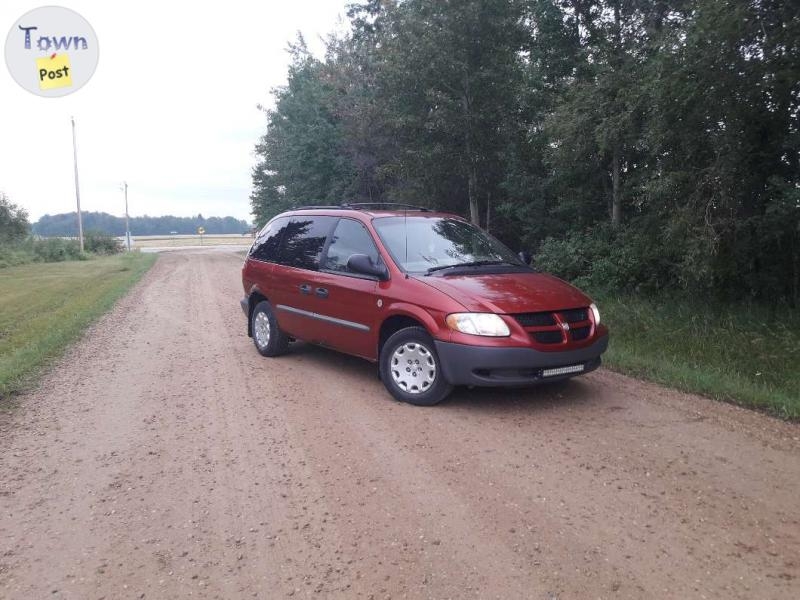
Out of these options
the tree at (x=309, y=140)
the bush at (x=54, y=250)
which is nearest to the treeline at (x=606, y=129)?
the tree at (x=309, y=140)

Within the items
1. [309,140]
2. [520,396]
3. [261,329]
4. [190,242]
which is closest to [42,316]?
[261,329]

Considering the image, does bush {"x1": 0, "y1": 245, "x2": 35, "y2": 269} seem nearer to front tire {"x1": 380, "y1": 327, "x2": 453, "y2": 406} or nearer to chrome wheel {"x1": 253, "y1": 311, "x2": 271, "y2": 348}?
chrome wheel {"x1": 253, "y1": 311, "x2": 271, "y2": 348}

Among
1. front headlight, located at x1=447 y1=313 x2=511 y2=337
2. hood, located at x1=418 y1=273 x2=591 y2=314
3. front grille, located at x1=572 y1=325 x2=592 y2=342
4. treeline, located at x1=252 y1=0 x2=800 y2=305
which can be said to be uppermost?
treeline, located at x1=252 y1=0 x2=800 y2=305

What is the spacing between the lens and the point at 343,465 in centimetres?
437

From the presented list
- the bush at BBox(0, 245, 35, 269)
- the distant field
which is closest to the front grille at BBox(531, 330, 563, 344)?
the bush at BBox(0, 245, 35, 269)

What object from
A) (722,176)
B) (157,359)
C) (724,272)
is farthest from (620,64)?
(157,359)

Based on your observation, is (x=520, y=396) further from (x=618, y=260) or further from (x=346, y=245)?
(x=618, y=260)

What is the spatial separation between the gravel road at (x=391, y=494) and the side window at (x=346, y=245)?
55.8 inches

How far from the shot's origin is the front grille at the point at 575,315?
552 centimetres

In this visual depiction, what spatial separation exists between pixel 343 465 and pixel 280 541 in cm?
105

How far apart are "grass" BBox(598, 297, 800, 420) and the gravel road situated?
1.23ft

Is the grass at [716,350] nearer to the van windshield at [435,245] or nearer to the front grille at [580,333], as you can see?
the front grille at [580,333]

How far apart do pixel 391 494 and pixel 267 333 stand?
4.50 meters

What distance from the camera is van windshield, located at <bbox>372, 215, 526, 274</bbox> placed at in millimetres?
6242
